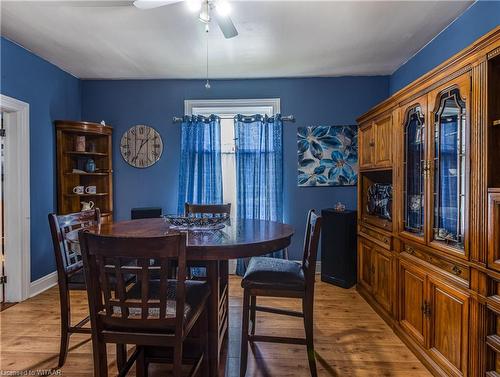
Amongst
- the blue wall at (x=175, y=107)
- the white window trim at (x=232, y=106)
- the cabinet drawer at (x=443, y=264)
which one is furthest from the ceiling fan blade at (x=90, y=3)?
the cabinet drawer at (x=443, y=264)

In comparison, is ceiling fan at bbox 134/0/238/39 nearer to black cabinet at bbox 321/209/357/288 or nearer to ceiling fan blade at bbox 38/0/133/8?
ceiling fan blade at bbox 38/0/133/8

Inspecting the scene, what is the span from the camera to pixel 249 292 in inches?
74.4

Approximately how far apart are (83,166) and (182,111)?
1453 millimetres

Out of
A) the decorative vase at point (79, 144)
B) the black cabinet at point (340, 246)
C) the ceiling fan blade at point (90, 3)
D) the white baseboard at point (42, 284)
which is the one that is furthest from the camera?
the decorative vase at point (79, 144)

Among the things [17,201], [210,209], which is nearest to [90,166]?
[17,201]

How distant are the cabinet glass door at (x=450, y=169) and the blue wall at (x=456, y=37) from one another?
→ 848mm

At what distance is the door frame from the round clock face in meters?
1.13

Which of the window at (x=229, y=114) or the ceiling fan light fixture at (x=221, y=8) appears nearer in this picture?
the ceiling fan light fixture at (x=221, y=8)

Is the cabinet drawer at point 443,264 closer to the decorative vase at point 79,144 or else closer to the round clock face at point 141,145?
the round clock face at point 141,145

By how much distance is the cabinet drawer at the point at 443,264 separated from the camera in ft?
5.38

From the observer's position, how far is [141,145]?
398cm

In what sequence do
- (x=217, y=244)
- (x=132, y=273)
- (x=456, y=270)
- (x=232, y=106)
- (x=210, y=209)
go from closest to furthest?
1. (x=132, y=273)
2. (x=217, y=244)
3. (x=456, y=270)
4. (x=210, y=209)
5. (x=232, y=106)

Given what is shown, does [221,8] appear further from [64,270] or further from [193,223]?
[64,270]

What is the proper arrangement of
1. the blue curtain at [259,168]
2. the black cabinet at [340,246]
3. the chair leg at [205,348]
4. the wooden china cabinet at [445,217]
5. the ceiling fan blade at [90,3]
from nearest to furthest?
the wooden china cabinet at [445,217] → the chair leg at [205,348] → the ceiling fan blade at [90,3] → the black cabinet at [340,246] → the blue curtain at [259,168]
